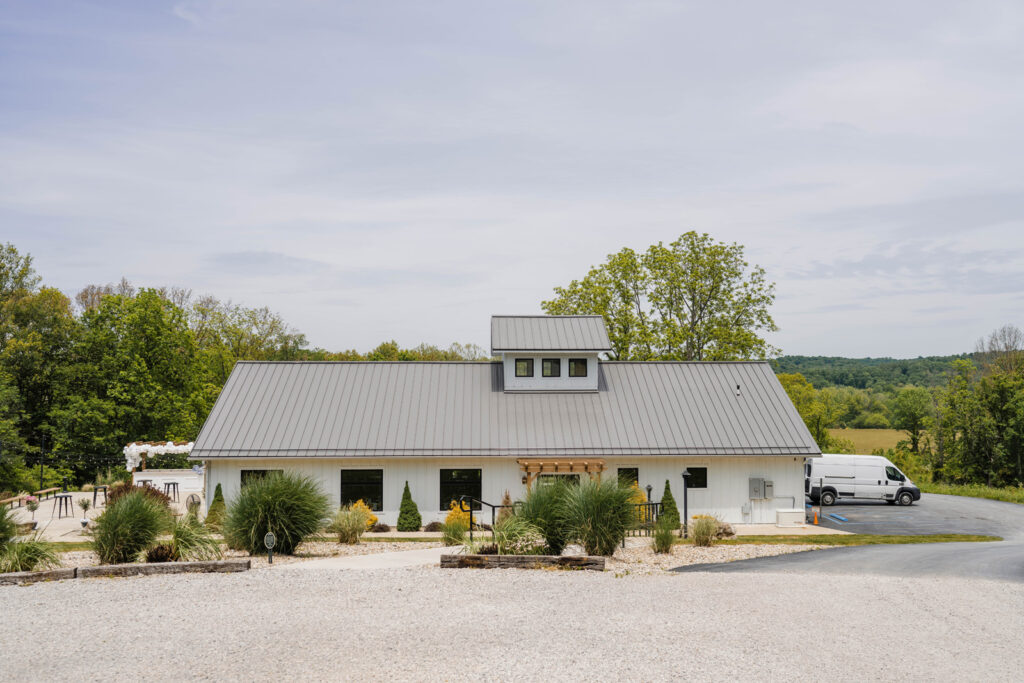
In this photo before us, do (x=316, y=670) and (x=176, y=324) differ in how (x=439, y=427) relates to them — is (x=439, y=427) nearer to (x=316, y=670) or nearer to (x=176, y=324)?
(x=316, y=670)

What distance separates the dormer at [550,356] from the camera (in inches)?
1188

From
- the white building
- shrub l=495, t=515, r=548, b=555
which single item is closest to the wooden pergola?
the white building

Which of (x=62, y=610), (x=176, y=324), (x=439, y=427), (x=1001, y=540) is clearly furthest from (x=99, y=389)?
(x=1001, y=540)

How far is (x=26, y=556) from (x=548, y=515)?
10701 millimetres

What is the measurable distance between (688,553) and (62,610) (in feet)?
44.6

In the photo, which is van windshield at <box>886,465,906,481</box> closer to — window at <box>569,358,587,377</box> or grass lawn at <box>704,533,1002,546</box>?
grass lawn at <box>704,533,1002,546</box>

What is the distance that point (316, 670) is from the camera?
9.83m

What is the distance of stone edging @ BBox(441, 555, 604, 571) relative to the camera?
16.8 meters

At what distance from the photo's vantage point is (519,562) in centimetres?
1689

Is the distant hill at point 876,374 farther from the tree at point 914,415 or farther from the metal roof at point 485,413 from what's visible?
the metal roof at point 485,413

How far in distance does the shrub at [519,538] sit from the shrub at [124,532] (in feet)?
24.3

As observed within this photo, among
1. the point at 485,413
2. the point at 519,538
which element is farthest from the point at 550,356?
the point at 519,538

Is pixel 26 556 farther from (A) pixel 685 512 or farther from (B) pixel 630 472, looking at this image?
(B) pixel 630 472

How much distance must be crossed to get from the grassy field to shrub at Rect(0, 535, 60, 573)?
51.9 meters
